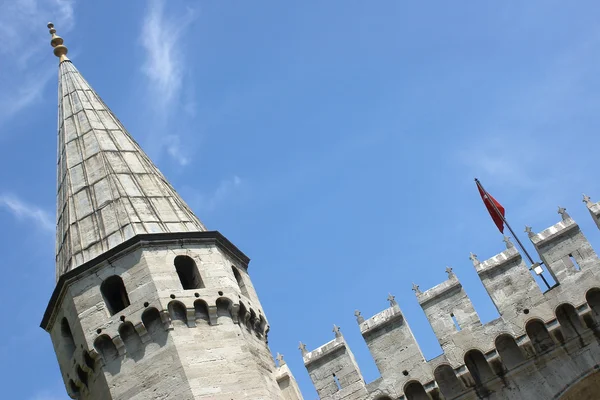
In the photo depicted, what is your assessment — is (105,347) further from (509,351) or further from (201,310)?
(509,351)

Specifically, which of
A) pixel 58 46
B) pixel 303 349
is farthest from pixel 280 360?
pixel 58 46

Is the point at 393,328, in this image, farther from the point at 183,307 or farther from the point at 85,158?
the point at 85,158

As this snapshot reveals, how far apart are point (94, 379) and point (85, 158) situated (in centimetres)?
670

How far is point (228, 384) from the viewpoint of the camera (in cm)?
2003

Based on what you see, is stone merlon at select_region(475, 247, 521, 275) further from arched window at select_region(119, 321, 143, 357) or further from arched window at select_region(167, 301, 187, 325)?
arched window at select_region(119, 321, 143, 357)

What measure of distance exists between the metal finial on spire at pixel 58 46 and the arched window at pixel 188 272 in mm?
10938

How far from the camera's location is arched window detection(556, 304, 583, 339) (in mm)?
19984

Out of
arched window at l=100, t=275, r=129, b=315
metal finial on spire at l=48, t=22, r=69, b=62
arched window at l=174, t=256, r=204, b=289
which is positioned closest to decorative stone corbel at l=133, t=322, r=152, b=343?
arched window at l=100, t=275, r=129, b=315

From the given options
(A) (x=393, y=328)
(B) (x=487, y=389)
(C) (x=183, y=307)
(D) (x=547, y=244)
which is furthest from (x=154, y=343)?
(D) (x=547, y=244)

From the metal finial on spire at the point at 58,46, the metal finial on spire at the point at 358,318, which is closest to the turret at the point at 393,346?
the metal finial on spire at the point at 358,318

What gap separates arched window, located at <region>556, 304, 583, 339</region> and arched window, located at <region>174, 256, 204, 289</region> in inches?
301

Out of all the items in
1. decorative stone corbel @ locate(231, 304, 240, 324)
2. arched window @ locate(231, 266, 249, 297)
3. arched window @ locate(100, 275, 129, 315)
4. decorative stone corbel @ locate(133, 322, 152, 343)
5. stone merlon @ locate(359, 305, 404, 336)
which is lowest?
stone merlon @ locate(359, 305, 404, 336)

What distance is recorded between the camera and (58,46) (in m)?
31.0

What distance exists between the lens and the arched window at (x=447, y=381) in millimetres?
20141
